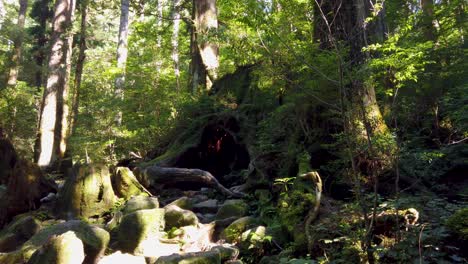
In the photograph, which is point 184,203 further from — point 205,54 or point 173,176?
point 205,54

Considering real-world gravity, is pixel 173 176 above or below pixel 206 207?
above

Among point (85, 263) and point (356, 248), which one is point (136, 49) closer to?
point (85, 263)

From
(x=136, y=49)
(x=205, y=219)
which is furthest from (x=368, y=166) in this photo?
(x=136, y=49)

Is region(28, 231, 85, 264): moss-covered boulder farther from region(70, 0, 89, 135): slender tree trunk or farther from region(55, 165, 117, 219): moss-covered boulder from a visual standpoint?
region(70, 0, 89, 135): slender tree trunk

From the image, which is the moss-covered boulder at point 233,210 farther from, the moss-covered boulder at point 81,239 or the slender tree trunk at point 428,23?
the slender tree trunk at point 428,23

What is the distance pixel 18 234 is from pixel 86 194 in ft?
4.77

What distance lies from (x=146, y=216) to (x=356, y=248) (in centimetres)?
316

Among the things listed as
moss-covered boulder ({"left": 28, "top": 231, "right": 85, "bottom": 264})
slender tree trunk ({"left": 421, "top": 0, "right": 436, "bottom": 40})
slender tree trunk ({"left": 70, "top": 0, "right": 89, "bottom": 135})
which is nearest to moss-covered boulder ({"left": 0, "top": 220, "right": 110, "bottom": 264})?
moss-covered boulder ({"left": 28, "top": 231, "right": 85, "bottom": 264})

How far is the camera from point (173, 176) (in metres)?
8.50

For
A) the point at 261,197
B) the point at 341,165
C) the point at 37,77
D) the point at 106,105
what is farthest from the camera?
Result: the point at 37,77

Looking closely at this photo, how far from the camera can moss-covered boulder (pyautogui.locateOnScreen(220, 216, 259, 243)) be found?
5.59 meters

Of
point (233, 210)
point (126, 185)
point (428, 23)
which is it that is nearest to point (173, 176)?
point (126, 185)

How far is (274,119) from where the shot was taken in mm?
7492

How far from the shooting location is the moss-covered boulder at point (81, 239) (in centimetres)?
525
